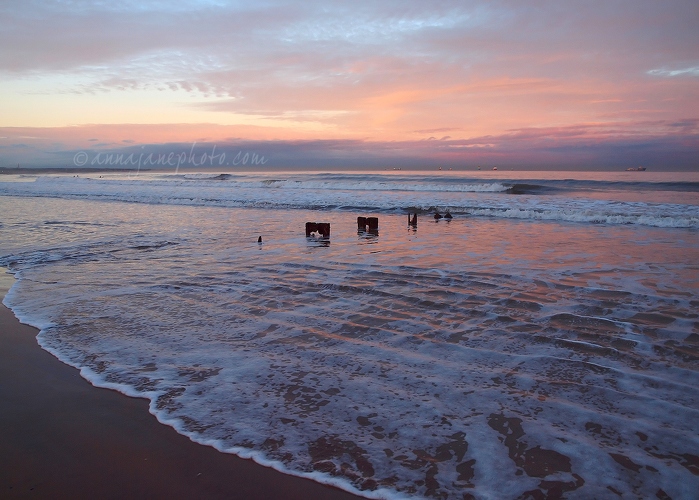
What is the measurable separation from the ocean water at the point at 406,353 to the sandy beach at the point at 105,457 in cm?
14

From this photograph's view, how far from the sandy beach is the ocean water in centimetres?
14

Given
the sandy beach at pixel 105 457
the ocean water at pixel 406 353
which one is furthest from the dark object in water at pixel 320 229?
the sandy beach at pixel 105 457

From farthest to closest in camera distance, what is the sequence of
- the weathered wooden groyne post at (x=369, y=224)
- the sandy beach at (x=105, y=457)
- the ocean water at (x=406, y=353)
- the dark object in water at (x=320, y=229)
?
the weathered wooden groyne post at (x=369, y=224) < the dark object in water at (x=320, y=229) < the ocean water at (x=406, y=353) < the sandy beach at (x=105, y=457)

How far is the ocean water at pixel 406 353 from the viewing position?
2.71 metres

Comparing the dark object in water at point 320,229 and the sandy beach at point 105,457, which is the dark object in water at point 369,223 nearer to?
the dark object in water at point 320,229

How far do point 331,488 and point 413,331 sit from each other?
2480 mm

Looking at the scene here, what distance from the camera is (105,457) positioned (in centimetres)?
272

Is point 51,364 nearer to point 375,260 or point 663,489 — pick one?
point 663,489

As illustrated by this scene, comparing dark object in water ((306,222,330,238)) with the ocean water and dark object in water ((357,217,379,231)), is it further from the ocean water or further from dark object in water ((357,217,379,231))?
dark object in water ((357,217,379,231))

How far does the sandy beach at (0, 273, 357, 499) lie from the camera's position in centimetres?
245

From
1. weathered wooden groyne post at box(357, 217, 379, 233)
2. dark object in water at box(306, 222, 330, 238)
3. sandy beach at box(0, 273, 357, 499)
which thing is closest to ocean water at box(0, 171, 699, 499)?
sandy beach at box(0, 273, 357, 499)

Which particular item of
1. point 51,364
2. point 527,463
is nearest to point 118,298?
point 51,364

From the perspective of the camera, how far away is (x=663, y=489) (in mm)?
2451

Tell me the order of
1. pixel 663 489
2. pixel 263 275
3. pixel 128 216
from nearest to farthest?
1. pixel 663 489
2. pixel 263 275
3. pixel 128 216
